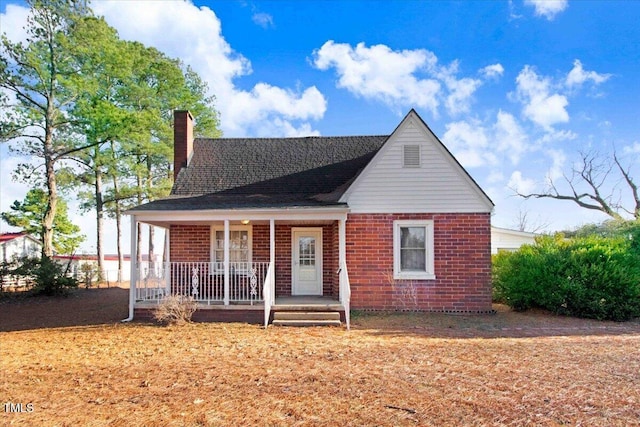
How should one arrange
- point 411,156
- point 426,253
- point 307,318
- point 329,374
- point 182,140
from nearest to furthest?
point 329,374, point 307,318, point 426,253, point 411,156, point 182,140

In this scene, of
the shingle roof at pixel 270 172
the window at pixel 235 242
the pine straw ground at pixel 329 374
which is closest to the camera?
the pine straw ground at pixel 329 374

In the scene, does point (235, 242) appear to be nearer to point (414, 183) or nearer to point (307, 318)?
point (307, 318)

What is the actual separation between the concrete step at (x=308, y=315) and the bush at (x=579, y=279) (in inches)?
241

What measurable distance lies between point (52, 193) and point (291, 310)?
17.0 m

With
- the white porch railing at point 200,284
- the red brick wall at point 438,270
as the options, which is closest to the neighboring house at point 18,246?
the white porch railing at point 200,284

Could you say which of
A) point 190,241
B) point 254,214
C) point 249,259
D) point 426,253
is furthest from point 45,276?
point 426,253

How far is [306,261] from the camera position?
13.7 metres

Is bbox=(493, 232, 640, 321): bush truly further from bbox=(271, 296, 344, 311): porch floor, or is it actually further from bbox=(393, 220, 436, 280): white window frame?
bbox=(271, 296, 344, 311): porch floor

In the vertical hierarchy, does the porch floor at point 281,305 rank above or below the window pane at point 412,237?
below

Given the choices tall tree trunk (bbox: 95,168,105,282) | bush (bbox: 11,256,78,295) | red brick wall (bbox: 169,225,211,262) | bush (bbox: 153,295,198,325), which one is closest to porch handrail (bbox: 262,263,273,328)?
bush (bbox: 153,295,198,325)

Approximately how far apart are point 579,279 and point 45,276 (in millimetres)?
20514

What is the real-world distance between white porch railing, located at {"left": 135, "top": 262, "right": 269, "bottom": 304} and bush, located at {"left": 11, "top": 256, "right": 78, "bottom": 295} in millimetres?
8008

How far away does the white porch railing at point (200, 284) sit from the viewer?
11.5 m

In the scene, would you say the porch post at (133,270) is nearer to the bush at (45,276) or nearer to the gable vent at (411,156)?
the gable vent at (411,156)
